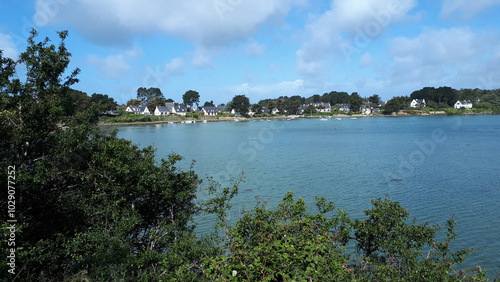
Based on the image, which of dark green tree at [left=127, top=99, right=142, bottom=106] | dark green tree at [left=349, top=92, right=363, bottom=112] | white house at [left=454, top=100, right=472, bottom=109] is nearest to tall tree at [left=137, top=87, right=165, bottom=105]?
dark green tree at [left=127, top=99, right=142, bottom=106]

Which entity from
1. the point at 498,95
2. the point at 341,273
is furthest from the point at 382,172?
the point at 498,95

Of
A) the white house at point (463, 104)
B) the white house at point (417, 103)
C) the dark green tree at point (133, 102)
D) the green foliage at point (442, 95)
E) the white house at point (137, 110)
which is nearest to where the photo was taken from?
the white house at point (137, 110)

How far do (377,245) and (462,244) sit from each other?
6.90 m

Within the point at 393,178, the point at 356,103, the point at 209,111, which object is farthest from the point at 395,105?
the point at 393,178

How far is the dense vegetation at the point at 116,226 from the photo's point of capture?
21.1 feet

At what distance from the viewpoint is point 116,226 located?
8.66 m

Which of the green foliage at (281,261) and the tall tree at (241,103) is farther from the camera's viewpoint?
the tall tree at (241,103)

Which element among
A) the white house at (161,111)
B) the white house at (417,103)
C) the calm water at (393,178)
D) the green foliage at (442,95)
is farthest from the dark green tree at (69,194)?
the white house at (417,103)

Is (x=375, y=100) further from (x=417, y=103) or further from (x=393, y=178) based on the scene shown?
(x=393, y=178)

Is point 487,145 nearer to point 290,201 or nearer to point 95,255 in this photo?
point 290,201

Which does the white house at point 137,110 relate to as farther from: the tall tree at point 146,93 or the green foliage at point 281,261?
the green foliage at point 281,261

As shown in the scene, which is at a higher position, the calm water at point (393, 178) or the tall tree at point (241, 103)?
the tall tree at point (241, 103)

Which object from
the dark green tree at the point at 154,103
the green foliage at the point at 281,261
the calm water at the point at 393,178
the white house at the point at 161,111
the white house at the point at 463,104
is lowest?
the calm water at the point at 393,178

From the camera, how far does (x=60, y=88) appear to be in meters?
9.04
